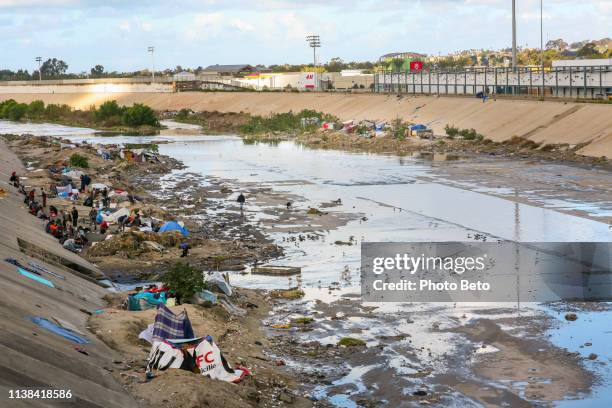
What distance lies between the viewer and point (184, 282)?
25906mm

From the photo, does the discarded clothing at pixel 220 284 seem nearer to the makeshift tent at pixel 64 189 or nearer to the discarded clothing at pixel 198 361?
the discarded clothing at pixel 198 361

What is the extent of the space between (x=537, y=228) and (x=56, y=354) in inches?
959

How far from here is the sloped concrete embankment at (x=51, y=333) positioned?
17141 mm

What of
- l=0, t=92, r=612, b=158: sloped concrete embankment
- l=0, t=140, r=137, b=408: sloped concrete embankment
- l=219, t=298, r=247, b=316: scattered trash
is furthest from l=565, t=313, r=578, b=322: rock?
l=0, t=92, r=612, b=158: sloped concrete embankment

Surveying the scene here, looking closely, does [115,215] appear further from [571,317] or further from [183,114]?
[183,114]

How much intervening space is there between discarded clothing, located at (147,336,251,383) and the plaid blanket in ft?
3.91

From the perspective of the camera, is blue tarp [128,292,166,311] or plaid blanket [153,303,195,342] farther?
blue tarp [128,292,166,311]

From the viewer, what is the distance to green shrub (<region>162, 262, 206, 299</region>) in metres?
25.8

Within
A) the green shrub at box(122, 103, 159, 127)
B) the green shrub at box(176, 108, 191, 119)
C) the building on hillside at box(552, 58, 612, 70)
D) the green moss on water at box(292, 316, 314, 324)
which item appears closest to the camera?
the green moss on water at box(292, 316, 314, 324)

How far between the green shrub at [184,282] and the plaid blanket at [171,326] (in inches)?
169

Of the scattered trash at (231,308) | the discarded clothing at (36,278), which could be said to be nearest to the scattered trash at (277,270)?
the scattered trash at (231,308)

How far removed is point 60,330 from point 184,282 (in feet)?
17.2

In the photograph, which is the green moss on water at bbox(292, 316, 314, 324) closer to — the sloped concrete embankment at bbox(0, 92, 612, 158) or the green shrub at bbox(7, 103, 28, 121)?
the sloped concrete embankment at bbox(0, 92, 612, 158)

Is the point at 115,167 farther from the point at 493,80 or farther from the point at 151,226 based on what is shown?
the point at 493,80
